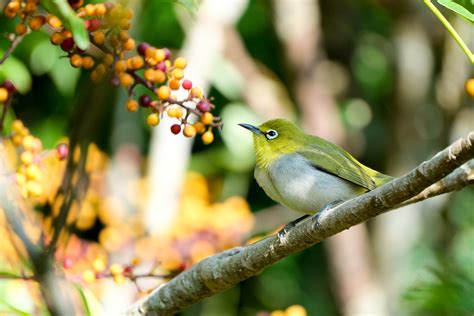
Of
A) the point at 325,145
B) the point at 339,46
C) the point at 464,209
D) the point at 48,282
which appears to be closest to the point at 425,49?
the point at 339,46

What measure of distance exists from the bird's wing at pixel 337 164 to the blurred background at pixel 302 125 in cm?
110

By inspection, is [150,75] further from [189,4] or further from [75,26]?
[75,26]

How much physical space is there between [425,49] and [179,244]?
2968 millimetres

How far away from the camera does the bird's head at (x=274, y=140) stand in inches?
156

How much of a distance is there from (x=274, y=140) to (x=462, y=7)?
2016 millimetres

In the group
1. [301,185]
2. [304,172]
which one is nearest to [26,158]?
[301,185]

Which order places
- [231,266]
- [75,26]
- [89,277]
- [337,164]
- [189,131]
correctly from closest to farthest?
1. [75,26]
2. [189,131]
3. [89,277]
4. [231,266]
5. [337,164]

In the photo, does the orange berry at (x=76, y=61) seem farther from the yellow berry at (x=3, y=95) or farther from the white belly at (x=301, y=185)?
the white belly at (x=301, y=185)

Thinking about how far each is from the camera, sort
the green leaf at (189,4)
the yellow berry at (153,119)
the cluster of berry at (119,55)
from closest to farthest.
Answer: the cluster of berry at (119,55), the green leaf at (189,4), the yellow berry at (153,119)

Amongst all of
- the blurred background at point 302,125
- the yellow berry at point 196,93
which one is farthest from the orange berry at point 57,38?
the blurred background at point 302,125

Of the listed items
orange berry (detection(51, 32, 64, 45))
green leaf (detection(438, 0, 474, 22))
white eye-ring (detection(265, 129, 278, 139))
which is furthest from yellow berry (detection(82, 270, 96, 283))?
white eye-ring (detection(265, 129, 278, 139))

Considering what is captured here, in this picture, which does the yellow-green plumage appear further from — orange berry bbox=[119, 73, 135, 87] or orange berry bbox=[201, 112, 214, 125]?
orange berry bbox=[119, 73, 135, 87]

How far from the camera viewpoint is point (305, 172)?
3816 millimetres

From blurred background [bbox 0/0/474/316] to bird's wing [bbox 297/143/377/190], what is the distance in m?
1.10
